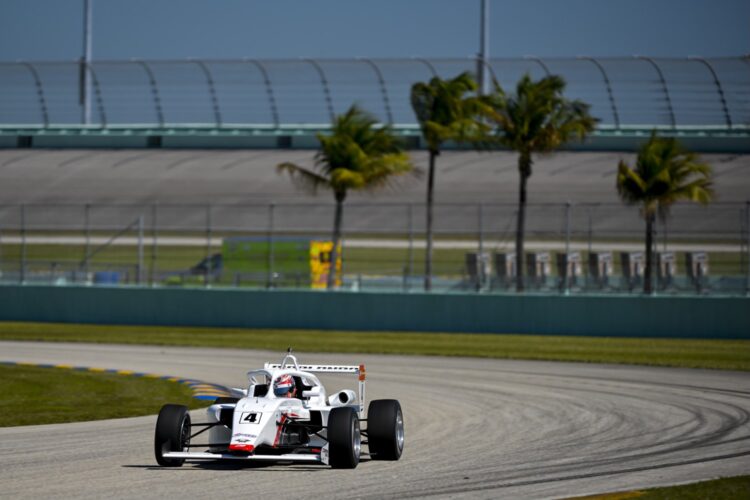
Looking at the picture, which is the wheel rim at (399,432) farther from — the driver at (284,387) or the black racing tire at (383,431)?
the driver at (284,387)

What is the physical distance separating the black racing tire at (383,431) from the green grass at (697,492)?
2.80 metres

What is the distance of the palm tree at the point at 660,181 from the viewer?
1501 inches

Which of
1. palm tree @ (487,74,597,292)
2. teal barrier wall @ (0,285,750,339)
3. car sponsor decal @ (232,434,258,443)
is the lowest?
car sponsor decal @ (232,434,258,443)

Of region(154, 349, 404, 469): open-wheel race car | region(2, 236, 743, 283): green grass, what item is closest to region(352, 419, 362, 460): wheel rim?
region(154, 349, 404, 469): open-wheel race car

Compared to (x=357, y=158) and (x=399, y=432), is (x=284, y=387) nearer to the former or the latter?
(x=399, y=432)

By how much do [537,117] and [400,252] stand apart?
6546mm

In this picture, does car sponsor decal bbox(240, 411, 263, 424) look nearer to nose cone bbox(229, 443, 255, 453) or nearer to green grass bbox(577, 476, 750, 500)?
nose cone bbox(229, 443, 255, 453)

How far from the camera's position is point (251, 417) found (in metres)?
13.0

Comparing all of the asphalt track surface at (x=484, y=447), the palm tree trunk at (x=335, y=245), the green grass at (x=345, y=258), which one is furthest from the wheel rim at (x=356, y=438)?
the palm tree trunk at (x=335, y=245)

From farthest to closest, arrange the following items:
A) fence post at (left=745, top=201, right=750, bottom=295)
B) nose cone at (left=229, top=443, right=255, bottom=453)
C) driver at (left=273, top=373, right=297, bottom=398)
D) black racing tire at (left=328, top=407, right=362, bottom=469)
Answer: fence post at (left=745, top=201, right=750, bottom=295) < driver at (left=273, top=373, right=297, bottom=398) < black racing tire at (left=328, top=407, right=362, bottom=469) < nose cone at (left=229, top=443, right=255, bottom=453)

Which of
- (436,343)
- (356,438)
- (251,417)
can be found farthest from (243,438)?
(436,343)

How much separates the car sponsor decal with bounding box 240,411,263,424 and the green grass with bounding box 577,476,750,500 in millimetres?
3424

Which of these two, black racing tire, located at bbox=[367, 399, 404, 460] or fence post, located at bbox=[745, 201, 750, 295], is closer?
black racing tire, located at bbox=[367, 399, 404, 460]

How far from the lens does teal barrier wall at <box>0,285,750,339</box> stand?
115ft
